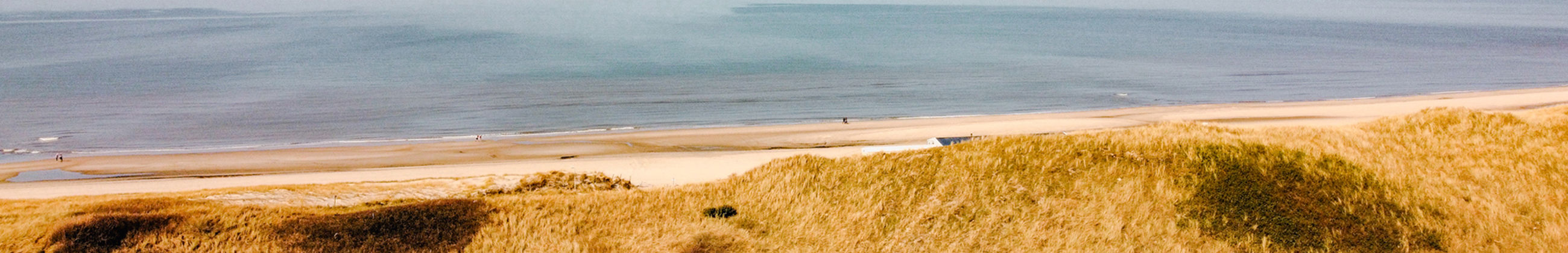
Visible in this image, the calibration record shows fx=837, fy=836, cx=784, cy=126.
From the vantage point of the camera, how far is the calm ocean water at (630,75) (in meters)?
39.2

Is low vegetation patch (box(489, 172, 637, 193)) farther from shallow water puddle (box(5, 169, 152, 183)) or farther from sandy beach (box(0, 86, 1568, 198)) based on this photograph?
shallow water puddle (box(5, 169, 152, 183))

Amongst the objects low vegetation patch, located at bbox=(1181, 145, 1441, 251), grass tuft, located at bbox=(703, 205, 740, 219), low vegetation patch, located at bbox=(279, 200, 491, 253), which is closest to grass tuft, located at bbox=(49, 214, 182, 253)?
low vegetation patch, located at bbox=(279, 200, 491, 253)

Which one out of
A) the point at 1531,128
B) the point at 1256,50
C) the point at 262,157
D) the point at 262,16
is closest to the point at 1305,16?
the point at 1256,50

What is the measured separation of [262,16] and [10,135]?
12387 cm

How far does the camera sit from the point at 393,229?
42.5ft

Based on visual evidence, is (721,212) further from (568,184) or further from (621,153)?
(621,153)

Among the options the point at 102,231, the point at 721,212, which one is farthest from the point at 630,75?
the point at 102,231

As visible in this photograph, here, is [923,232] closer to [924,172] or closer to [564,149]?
[924,172]

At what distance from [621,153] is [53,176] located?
17.9 metres

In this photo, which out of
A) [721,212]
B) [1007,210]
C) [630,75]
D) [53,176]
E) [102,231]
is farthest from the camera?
[630,75]

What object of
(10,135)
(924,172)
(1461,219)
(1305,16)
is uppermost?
(1305,16)

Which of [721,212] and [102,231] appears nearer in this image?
[102,231]

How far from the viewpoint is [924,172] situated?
15188mm

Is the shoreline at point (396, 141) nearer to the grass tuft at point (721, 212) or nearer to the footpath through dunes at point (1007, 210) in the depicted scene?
the footpath through dunes at point (1007, 210)
